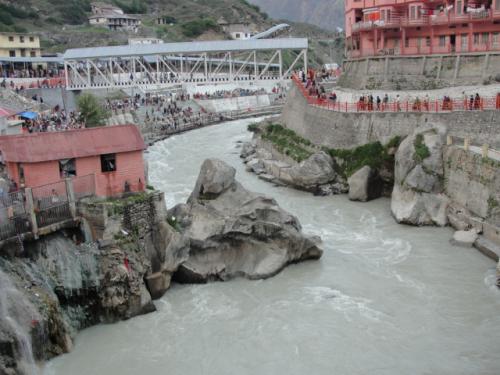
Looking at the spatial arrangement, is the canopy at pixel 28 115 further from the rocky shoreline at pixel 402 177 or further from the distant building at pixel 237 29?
the distant building at pixel 237 29

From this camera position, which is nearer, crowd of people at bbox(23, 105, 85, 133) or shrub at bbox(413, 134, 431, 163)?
shrub at bbox(413, 134, 431, 163)

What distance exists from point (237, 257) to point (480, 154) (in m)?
11.8

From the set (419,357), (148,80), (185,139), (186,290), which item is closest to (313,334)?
(419,357)

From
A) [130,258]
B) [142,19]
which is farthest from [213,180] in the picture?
[142,19]

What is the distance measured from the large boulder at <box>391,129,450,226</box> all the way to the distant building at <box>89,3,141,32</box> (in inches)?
3231

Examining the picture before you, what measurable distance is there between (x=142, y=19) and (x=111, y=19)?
9.22m

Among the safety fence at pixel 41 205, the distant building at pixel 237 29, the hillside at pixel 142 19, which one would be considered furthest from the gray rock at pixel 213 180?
the distant building at pixel 237 29

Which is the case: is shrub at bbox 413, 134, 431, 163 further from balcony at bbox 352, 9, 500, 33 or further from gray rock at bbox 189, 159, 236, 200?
balcony at bbox 352, 9, 500, 33

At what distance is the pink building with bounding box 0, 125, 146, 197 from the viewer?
19219 millimetres

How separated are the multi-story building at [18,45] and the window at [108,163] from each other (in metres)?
55.9

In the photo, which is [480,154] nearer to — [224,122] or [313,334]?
[313,334]

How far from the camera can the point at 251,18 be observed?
121062 millimetres

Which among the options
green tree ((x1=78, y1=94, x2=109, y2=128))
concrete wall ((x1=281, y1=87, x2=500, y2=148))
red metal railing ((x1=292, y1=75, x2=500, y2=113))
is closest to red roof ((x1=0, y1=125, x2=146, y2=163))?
concrete wall ((x1=281, y1=87, x2=500, y2=148))

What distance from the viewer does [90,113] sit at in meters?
43.1
